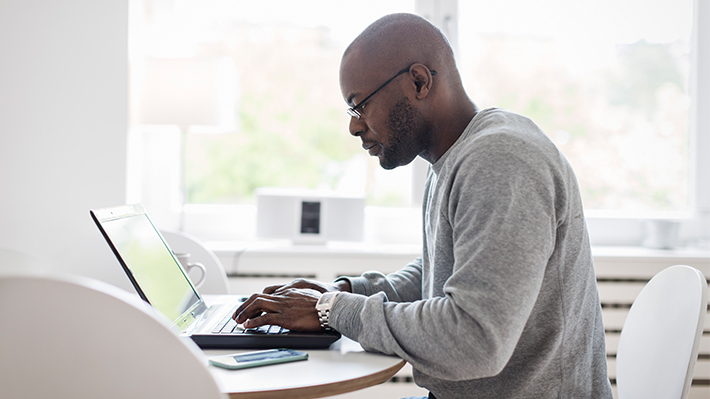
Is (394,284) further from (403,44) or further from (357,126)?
(403,44)

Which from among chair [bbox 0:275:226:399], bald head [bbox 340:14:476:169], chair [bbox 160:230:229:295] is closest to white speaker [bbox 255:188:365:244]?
chair [bbox 160:230:229:295]

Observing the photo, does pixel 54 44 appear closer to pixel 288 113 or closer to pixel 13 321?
pixel 288 113

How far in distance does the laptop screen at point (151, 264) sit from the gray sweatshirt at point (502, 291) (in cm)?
34

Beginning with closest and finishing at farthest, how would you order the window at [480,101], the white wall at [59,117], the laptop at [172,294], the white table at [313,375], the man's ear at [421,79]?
1. the white table at [313,375]
2. the laptop at [172,294]
3. the man's ear at [421,79]
4. the white wall at [59,117]
5. the window at [480,101]

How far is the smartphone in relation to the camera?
81 cm

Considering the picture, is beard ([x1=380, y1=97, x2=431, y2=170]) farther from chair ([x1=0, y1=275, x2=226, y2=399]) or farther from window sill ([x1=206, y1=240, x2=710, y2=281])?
window sill ([x1=206, y1=240, x2=710, y2=281])

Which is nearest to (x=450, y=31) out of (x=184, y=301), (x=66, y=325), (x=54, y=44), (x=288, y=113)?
(x=288, y=113)

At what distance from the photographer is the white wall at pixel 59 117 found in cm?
203

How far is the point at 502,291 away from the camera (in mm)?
767

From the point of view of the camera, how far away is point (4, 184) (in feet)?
6.71

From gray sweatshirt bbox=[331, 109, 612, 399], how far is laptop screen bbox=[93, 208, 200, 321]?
338mm

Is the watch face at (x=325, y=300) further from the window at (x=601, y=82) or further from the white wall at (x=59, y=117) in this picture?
the window at (x=601, y=82)

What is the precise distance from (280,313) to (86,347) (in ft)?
1.48

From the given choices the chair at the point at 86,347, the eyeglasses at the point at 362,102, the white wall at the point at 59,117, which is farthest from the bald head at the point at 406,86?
the white wall at the point at 59,117
